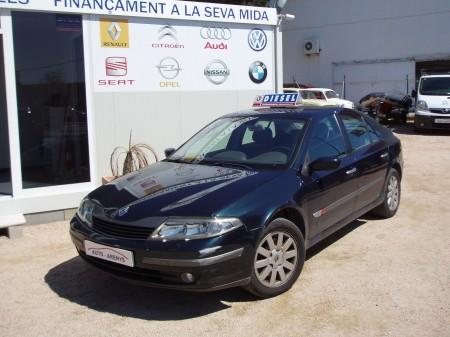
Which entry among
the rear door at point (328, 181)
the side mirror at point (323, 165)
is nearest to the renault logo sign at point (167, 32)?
the rear door at point (328, 181)

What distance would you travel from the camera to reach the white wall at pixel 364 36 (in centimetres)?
2588

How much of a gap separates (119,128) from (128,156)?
1.48 feet

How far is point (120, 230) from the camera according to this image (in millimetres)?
3885

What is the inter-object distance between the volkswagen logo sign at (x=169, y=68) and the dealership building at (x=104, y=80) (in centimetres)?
2

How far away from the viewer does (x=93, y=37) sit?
24.1 ft

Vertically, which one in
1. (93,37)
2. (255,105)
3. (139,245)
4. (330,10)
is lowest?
(139,245)

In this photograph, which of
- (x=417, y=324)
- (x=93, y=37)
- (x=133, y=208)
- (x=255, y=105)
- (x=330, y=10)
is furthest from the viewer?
(x=330, y=10)

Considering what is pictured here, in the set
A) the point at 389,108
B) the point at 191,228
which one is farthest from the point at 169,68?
the point at 389,108

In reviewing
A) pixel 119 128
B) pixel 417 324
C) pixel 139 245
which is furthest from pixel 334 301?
pixel 119 128

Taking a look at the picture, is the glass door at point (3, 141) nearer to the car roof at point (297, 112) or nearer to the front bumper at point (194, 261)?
the car roof at point (297, 112)

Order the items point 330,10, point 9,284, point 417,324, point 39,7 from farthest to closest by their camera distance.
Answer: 1. point 330,10
2. point 39,7
3. point 9,284
4. point 417,324

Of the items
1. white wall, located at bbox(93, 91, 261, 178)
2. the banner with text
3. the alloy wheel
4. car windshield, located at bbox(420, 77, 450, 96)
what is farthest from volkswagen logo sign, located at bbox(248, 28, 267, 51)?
car windshield, located at bbox(420, 77, 450, 96)

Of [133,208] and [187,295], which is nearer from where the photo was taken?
[133,208]

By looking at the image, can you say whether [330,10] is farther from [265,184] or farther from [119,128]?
[265,184]
